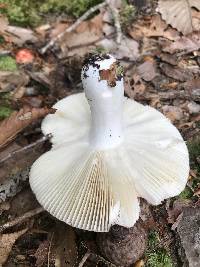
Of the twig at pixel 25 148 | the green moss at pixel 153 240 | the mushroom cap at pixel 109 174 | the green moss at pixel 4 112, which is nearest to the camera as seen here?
the mushroom cap at pixel 109 174

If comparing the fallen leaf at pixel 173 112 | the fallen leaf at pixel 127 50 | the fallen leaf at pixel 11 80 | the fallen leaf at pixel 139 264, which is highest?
the fallen leaf at pixel 127 50

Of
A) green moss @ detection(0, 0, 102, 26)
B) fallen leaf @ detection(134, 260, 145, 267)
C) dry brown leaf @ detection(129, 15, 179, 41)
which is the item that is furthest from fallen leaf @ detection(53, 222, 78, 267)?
green moss @ detection(0, 0, 102, 26)

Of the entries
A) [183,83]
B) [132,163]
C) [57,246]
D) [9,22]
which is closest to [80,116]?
[132,163]

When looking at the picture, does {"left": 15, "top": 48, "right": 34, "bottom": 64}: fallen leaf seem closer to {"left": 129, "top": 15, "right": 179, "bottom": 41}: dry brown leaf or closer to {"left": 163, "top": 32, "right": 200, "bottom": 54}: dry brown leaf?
{"left": 129, "top": 15, "right": 179, "bottom": 41}: dry brown leaf

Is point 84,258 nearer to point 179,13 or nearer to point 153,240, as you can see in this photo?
point 153,240

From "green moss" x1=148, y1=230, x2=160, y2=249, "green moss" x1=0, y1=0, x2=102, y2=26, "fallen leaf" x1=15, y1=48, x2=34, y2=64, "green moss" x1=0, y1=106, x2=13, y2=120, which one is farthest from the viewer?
"green moss" x1=0, y1=0, x2=102, y2=26

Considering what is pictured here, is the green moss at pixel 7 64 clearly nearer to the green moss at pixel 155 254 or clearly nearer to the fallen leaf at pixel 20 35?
the fallen leaf at pixel 20 35

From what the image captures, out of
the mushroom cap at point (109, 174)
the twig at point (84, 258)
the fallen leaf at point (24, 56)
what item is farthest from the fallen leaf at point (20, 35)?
the twig at point (84, 258)
